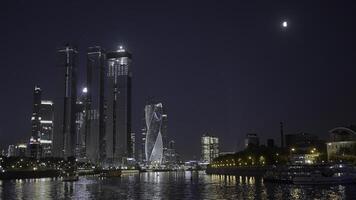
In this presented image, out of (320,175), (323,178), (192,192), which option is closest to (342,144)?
(320,175)

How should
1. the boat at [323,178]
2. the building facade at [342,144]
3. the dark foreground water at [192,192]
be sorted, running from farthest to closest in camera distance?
1. the building facade at [342,144]
2. the boat at [323,178]
3. the dark foreground water at [192,192]

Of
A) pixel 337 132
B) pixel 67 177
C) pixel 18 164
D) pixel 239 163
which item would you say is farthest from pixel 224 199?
pixel 18 164

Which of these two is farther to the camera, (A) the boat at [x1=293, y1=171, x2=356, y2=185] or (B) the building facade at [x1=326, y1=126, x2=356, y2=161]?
(B) the building facade at [x1=326, y1=126, x2=356, y2=161]

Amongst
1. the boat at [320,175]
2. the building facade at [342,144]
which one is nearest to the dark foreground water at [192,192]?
the boat at [320,175]

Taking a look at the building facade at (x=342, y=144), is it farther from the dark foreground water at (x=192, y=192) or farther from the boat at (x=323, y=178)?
the dark foreground water at (x=192, y=192)

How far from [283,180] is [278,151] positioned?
70.8m

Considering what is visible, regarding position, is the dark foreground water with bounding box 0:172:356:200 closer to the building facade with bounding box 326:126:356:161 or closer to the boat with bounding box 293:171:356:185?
the boat with bounding box 293:171:356:185

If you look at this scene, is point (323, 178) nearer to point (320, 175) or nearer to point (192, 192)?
point (320, 175)

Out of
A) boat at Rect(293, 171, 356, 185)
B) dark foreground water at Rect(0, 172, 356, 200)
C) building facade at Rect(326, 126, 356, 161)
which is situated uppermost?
building facade at Rect(326, 126, 356, 161)

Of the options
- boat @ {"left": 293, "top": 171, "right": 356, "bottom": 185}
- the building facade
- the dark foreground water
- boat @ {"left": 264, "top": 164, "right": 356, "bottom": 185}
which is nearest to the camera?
the dark foreground water

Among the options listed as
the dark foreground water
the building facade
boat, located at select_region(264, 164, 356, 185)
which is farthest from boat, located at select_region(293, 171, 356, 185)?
the building facade

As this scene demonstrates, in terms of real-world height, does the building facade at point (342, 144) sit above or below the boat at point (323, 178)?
above

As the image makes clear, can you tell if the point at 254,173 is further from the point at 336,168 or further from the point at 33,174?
the point at 33,174

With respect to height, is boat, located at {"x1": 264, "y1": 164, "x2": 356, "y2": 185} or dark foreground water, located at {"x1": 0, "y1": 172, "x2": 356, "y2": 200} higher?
boat, located at {"x1": 264, "y1": 164, "x2": 356, "y2": 185}
